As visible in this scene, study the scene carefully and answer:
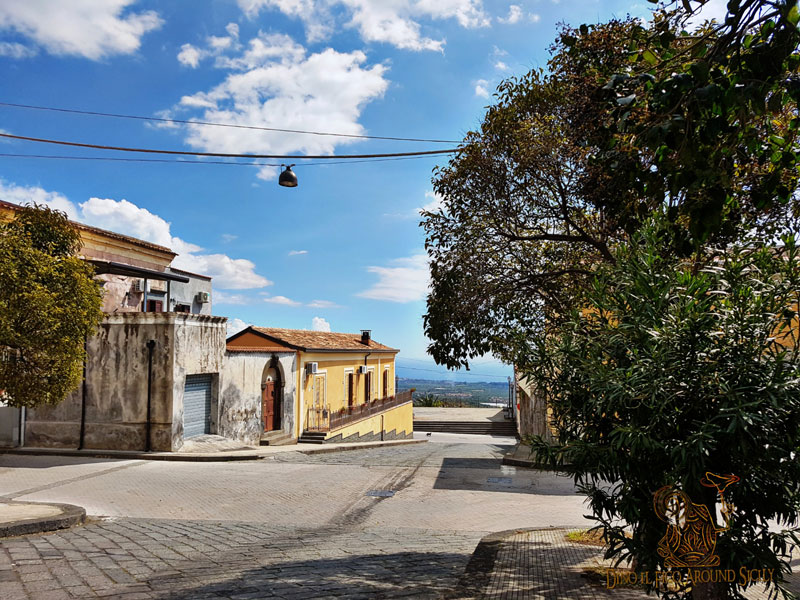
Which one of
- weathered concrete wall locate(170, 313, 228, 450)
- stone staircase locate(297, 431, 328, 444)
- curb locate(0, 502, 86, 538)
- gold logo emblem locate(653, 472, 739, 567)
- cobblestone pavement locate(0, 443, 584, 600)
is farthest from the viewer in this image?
stone staircase locate(297, 431, 328, 444)

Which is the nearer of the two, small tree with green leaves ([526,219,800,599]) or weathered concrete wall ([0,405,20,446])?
small tree with green leaves ([526,219,800,599])

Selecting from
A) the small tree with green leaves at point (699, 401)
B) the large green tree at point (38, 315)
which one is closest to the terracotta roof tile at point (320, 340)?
the large green tree at point (38, 315)

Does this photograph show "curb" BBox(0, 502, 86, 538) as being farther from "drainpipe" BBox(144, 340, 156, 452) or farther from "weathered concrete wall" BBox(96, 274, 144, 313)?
"weathered concrete wall" BBox(96, 274, 144, 313)

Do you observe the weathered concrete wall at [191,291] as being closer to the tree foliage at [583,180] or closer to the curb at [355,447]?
the curb at [355,447]

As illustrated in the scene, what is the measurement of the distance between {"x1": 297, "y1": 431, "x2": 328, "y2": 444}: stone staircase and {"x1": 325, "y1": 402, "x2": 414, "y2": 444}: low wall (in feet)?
0.74

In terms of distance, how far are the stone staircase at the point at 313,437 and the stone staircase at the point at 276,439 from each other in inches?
23.0

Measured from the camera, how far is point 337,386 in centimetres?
2534

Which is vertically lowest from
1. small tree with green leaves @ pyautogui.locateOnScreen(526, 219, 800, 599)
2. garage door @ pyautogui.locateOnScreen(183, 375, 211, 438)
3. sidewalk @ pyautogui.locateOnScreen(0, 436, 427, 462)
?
sidewalk @ pyautogui.locateOnScreen(0, 436, 427, 462)

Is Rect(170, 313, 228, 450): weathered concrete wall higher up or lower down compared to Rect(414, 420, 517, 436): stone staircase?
higher up

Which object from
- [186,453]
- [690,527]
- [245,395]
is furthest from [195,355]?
[690,527]

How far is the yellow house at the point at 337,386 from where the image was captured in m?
21.5

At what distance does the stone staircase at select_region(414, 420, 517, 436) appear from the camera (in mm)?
32406

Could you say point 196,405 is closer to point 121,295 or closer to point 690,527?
point 121,295

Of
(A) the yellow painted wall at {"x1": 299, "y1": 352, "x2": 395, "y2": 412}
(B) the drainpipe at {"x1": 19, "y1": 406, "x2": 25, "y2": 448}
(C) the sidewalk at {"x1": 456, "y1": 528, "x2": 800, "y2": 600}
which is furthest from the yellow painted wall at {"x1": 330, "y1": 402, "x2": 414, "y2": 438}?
(C) the sidewalk at {"x1": 456, "y1": 528, "x2": 800, "y2": 600}
